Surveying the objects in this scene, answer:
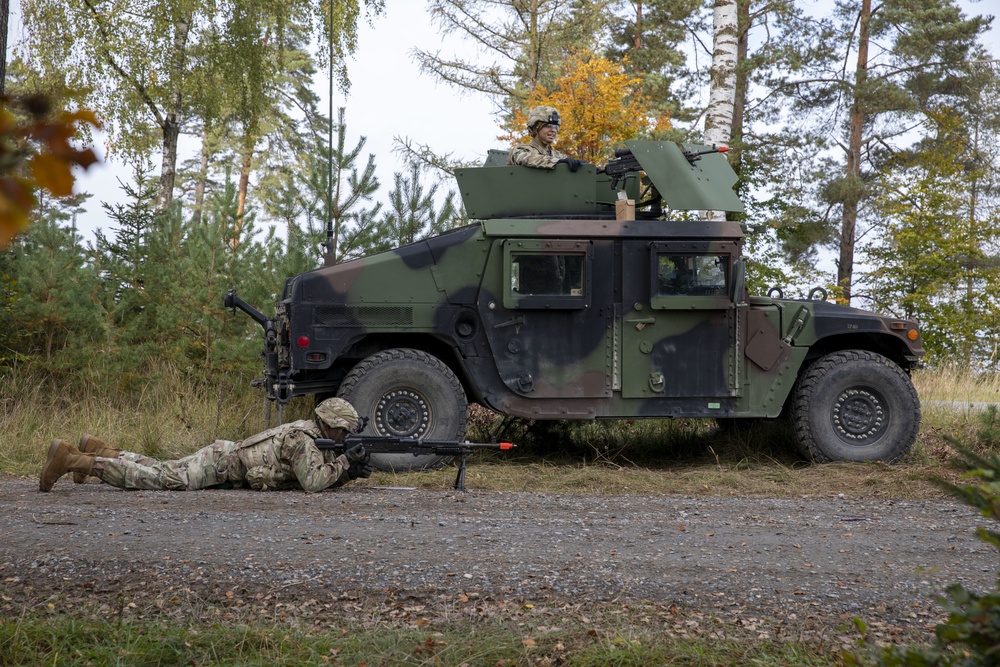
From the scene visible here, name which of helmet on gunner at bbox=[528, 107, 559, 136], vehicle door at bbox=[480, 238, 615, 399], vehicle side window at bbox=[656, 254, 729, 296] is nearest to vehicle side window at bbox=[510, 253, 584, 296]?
vehicle door at bbox=[480, 238, 615, 399]

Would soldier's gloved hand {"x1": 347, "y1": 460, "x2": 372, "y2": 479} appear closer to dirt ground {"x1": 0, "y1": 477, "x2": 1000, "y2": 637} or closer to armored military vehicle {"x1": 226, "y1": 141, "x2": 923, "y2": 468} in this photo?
dirt ground {"x1": 0, "y1": 477, "x2": 1000, "y2": 637}

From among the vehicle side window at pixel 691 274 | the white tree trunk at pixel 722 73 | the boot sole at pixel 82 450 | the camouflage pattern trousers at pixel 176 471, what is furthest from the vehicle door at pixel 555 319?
the white tree trunk at pixel 722 73

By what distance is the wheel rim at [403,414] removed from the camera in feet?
24.3

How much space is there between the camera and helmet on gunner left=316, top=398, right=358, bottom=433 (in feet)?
21.0

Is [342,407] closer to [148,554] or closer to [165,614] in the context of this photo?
[148,554]

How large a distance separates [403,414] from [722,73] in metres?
6.85

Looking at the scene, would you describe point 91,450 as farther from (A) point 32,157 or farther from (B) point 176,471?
(A) point 32,157

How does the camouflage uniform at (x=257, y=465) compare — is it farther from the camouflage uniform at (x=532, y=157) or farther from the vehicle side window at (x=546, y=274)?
the camouflage uniform at (x=532, y=157)

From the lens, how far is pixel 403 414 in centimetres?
743

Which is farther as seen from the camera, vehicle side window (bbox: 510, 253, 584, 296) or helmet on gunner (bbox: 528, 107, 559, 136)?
helmet on gunner (bbox: 528, 107, 559, 136)

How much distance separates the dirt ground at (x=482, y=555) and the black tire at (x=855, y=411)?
187cm

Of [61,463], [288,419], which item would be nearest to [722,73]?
[288,419]

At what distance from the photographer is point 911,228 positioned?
2066 centimetres

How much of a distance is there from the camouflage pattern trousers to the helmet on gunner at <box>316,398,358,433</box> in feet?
2.21
